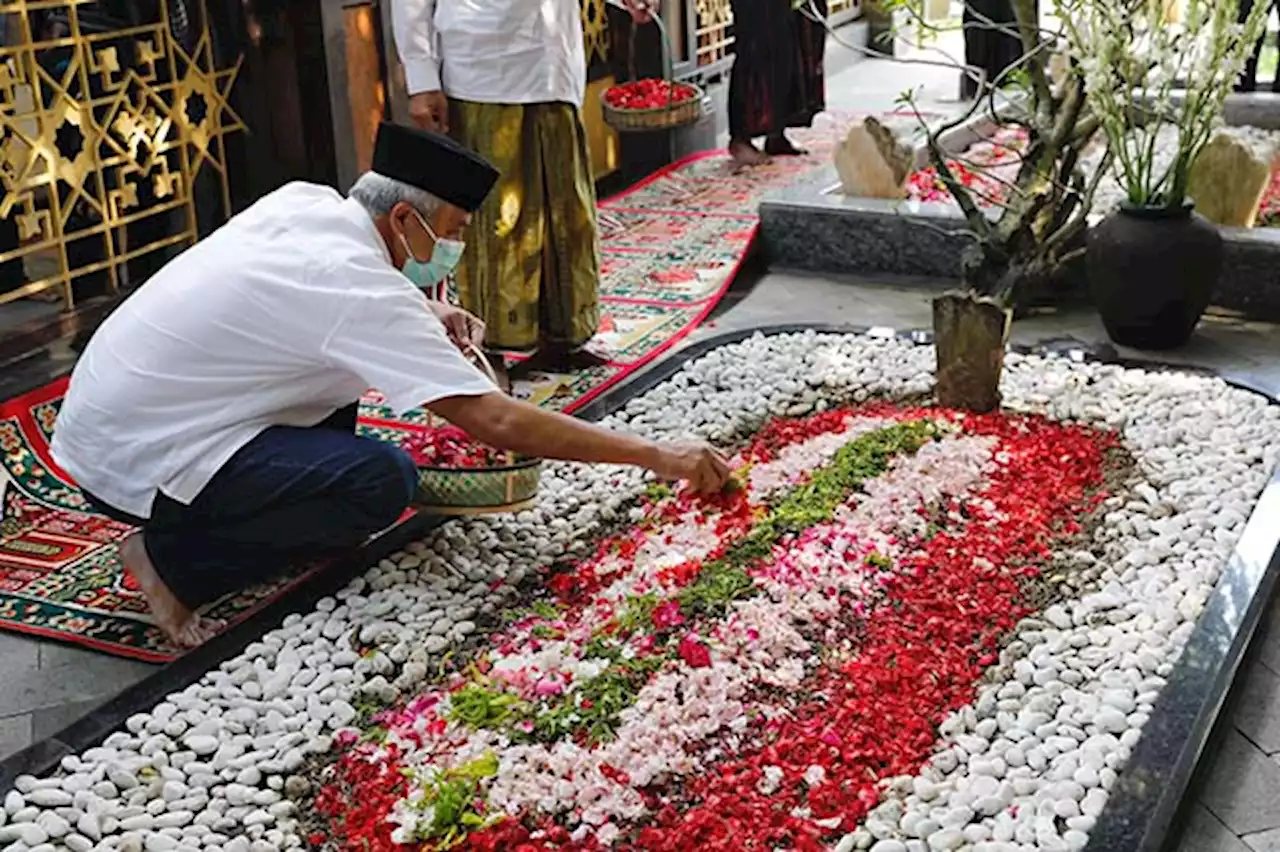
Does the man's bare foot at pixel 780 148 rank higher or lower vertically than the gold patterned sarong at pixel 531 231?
lower

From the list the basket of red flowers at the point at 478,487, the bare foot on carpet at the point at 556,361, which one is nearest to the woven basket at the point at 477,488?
the basket of red flowers at the point at 478,487

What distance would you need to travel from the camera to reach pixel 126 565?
302 cm

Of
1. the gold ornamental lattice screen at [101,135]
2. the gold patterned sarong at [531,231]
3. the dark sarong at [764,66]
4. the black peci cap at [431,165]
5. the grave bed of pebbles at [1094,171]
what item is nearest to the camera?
the black peci cap at [431,165]

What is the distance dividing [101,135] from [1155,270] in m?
2.94

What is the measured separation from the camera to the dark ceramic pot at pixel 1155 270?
432 centimetres

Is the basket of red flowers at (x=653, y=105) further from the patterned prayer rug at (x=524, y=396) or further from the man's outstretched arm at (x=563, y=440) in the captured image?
the man's outstretched arm at (x=563, y=440)

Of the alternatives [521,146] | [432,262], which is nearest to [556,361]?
[521,146]

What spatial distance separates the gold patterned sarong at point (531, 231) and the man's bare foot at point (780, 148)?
3099mm

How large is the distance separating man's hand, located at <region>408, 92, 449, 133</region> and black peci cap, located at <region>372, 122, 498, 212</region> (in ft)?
3.72

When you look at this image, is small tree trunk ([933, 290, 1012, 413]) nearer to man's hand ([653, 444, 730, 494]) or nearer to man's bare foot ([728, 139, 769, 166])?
man's hand ([653, 444, 730, 494])

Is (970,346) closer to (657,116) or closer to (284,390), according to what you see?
(284,390)

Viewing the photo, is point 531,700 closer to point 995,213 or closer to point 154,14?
point 154,14

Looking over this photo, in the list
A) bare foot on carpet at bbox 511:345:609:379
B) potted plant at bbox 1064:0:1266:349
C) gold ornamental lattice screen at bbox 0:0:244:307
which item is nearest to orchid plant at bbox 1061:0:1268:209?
potted plant at bbox 1064:0:1266:349

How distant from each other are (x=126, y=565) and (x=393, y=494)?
0.53 meters
